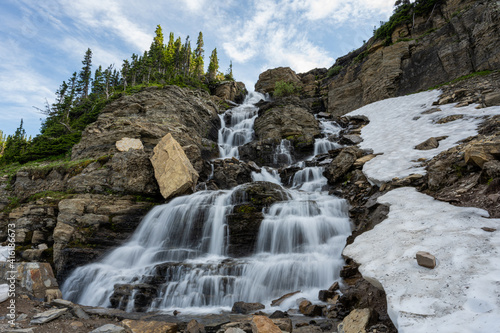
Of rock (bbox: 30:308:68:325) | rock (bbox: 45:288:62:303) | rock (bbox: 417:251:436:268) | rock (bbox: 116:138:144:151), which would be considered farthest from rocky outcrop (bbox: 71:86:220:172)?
rock (bbox: 417:251:436:268)

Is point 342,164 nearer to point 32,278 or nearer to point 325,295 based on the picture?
point 325,295

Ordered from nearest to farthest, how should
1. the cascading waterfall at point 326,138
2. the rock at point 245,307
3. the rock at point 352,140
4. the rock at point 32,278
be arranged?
the rock at point 245,307 → the rock at point 32,278 → the rock at point 352,140 → the cascading waterfall at point 326,138

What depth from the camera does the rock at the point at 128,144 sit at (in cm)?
1507

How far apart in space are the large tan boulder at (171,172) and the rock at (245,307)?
7.29m

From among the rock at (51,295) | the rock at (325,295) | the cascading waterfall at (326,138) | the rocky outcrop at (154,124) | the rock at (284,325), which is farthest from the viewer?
the cascading waterfall at (326,138)

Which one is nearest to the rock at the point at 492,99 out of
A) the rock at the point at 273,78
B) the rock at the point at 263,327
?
the rock at the point at 263,327

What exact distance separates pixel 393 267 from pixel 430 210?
2463 mm

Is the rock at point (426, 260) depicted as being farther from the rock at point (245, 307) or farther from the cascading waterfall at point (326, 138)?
the cascading waterfall at point (326, 138)

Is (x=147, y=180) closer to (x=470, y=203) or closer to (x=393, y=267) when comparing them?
(x=393, y=267)

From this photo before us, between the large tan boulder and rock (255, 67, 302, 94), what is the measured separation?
34320 millimetres

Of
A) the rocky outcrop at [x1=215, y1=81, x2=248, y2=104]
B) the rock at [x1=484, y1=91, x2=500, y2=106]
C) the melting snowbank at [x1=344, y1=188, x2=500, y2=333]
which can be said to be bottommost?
the melting snowbank at [x1=344, y1=188, x2=500, y2=333]

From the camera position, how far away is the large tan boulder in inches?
483

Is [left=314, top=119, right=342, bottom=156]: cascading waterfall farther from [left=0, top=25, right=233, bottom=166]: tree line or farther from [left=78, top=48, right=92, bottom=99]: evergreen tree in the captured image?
[left=78, top=48, right=92, bottom=99]: evergreen tree

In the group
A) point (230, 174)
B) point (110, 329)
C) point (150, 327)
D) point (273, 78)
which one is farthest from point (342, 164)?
point (273, 78)
